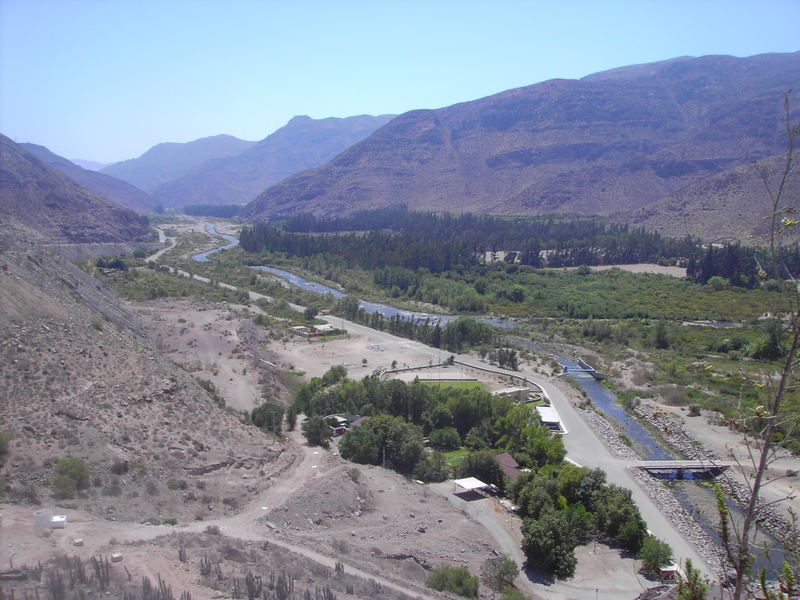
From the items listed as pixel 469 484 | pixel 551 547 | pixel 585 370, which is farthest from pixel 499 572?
pixel 585 370

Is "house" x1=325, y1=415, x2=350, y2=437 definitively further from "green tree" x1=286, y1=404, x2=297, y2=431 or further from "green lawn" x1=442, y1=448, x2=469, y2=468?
"green lawn" x1=442, y1=448, x2=469, y2=468

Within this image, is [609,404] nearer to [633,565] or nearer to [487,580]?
[633,565]

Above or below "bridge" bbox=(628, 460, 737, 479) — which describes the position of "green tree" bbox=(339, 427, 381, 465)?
above

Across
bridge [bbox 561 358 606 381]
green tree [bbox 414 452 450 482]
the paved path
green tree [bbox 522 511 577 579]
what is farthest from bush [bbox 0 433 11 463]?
bridge [bbox 561 358 606 381]

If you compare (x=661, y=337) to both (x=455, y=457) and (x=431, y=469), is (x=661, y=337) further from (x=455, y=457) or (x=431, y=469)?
(x=431, y=469)

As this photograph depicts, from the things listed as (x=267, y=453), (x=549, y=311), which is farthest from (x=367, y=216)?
(x=267, y=453)

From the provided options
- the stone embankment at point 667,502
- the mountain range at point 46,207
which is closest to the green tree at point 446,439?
the stone embankment at point 667,502
